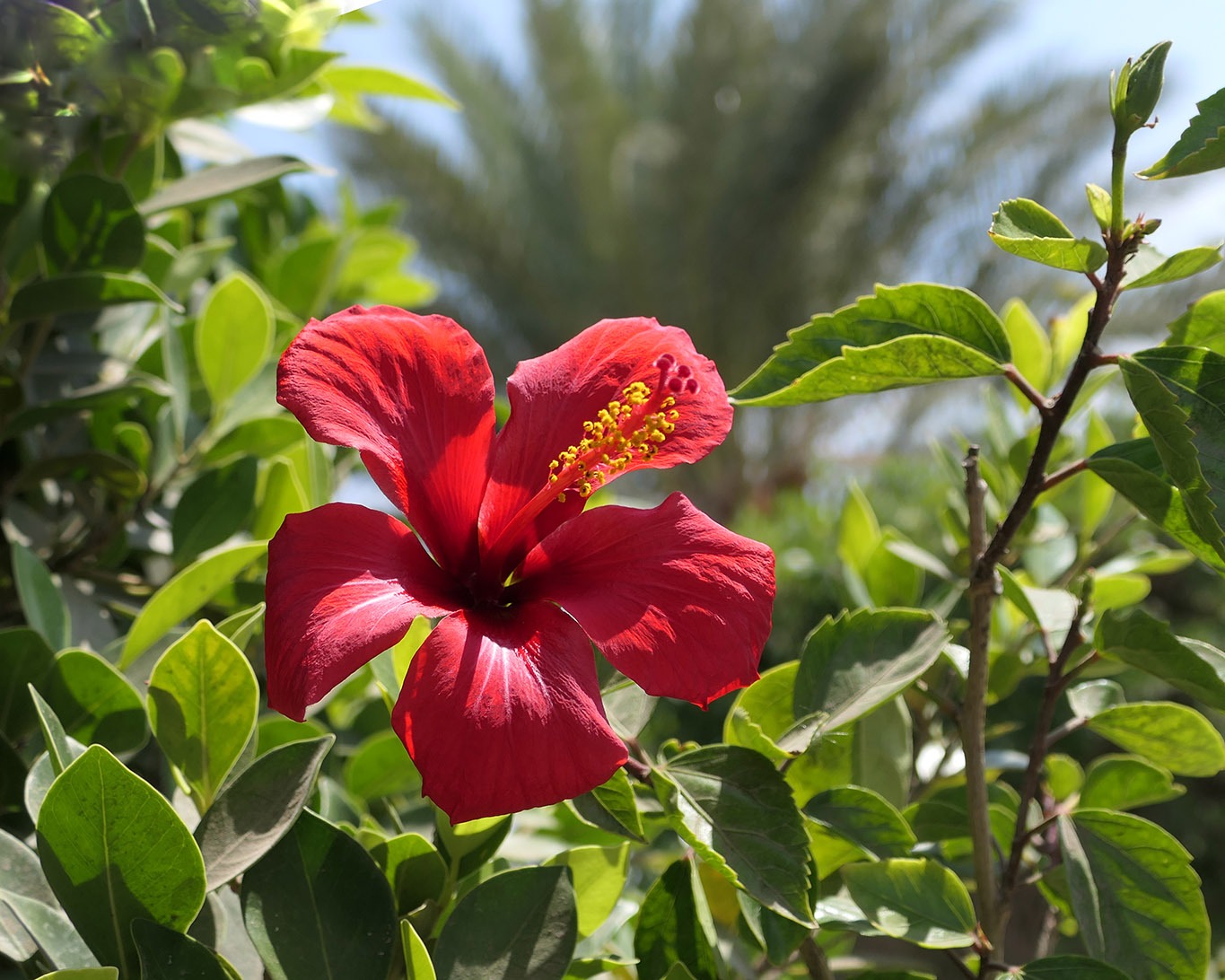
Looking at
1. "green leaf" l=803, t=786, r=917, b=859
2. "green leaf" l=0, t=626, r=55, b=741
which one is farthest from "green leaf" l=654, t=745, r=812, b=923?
"green leaf" l=0, t=626, r=55, b=741

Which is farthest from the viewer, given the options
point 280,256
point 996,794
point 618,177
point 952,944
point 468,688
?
point 618,177

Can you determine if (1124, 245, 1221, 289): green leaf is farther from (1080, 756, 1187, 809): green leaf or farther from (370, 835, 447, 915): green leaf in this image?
(370, 835, 447, 915): green leaf

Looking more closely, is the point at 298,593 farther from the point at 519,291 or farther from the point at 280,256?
the point at 519,291

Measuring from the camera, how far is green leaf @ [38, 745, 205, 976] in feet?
1.95

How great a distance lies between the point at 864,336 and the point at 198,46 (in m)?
0.66

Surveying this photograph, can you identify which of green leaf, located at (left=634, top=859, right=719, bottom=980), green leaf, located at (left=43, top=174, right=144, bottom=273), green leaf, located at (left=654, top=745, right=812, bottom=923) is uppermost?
green leaf, located at (left=43, top=174, right=144, bottom=273)

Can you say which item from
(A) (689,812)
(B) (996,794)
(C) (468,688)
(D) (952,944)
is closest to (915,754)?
(B) (996,794)

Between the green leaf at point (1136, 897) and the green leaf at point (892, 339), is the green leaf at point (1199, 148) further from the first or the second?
the green leaf at point (1136, 897)

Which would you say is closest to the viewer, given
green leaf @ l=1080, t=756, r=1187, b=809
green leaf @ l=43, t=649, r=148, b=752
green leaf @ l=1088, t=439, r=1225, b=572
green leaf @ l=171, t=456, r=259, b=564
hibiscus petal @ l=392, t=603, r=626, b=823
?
hibiscus petal @ l=392, t=603, r=626, b=823

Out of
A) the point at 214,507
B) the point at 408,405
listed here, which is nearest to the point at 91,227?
the point at 214,507

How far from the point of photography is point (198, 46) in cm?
96

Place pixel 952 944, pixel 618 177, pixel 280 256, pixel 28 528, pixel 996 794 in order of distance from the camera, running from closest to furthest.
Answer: pixel 952 944, pixel 996 794, pixel 28 528, pixel 280 256, pixel 618 177

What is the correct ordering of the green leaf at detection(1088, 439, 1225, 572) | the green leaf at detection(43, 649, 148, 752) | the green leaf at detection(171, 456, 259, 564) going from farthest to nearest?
the green leaf at detection(171, 456, 259, 564) < the green leaf at detection(43, 649, 148, 752) < the green leaf at detection(1088, 439, 1225, 572)

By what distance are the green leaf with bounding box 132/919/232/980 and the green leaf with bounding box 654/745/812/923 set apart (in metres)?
0.27
